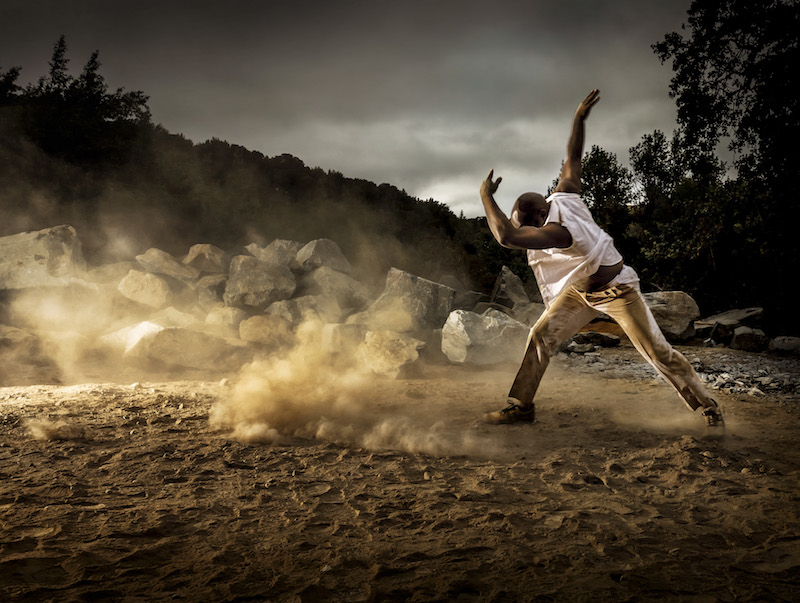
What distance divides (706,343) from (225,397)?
872 centimetres

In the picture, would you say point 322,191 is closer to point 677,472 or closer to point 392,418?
point 392,418

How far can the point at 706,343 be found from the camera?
9016 mm

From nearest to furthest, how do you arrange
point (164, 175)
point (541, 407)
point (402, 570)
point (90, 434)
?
point (402, 570)
point (90, 434)
point (541, 407)
point (164, 175)

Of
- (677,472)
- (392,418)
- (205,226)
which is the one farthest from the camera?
(205,226)

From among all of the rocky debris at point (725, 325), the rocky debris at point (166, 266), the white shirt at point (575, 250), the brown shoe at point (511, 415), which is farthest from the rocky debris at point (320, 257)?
the rocky debris at point (725, 325)

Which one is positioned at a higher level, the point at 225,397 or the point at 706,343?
the point at 706,343

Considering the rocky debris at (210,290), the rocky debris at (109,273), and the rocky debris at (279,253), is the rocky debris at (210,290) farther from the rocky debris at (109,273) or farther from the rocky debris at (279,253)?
the rocky debris at (109,273)

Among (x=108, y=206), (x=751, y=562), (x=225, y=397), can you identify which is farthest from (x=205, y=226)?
(x=751, y=562)

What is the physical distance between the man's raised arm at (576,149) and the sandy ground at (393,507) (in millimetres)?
1954

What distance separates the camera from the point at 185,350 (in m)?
6.68

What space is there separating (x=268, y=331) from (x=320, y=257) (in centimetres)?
218

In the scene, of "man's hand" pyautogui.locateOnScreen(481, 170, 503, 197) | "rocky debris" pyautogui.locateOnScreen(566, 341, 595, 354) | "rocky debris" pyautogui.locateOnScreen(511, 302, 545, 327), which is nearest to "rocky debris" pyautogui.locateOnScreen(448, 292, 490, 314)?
"rocky debris" pyautogui.locateOnScreen(511, 302, 545, 327)

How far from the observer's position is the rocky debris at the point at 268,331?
778 cm

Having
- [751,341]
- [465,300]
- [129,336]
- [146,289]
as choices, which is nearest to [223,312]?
[146,289]
